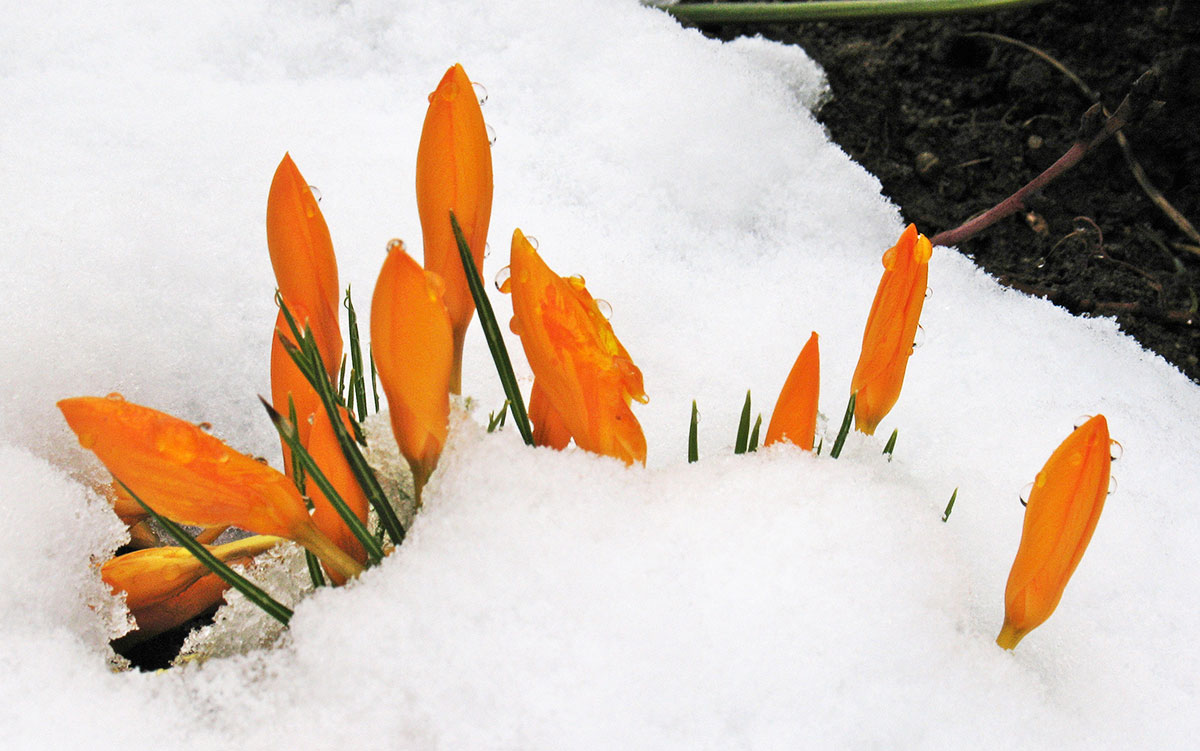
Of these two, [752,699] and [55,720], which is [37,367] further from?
[752,699]

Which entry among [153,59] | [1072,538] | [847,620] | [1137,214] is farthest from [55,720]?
[1137,214]

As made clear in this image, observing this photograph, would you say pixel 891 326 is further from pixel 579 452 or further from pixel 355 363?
pixel 355 363

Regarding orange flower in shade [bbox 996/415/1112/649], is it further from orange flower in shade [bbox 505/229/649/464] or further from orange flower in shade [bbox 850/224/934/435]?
orange flower in shade [bbox 505/229/649/464]

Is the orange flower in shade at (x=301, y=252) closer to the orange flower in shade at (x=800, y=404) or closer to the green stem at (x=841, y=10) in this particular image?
the orange flower in shade at (x=800, y=404)

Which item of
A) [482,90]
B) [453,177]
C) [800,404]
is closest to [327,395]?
[453,177]

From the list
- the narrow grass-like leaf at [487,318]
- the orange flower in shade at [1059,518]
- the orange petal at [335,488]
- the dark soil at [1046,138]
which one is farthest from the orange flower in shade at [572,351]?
the dark soil at [1046,138]

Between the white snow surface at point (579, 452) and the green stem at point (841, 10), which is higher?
the green stem at point (841, 10)
